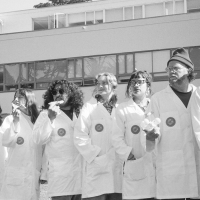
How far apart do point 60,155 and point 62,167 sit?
0.16 meters

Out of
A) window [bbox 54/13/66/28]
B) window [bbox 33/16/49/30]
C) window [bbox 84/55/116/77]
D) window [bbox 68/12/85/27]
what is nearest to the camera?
window [bbox 84/55/116/77]

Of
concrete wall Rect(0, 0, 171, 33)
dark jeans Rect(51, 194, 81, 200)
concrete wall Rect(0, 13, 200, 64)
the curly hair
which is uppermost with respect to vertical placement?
concrete wall Rect(0, 0, 171, 33)

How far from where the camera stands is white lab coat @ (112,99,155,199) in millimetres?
6133

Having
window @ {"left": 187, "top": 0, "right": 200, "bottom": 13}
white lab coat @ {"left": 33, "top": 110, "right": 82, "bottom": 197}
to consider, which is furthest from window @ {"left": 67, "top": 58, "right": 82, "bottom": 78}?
white lab coat @ {"left": 33, "top": 110, "right": 82, "bottom": 197}

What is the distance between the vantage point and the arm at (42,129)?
679cm

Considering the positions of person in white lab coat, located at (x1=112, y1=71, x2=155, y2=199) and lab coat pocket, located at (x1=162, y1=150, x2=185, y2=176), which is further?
person in white lab coat, located at (x1=112, y1=71, x2=155, y2=199)

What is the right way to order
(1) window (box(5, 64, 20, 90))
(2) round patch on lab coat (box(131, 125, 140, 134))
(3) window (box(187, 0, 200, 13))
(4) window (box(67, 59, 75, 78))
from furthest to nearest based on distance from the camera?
(3) window (box(187, 0, 200, 13)) < (1) window (box(5, 64, 20, 90)) < (4) window (box(67, 59, 75, 78)) < (2) round patch on lab coat (box(131, 125, 140, 134))

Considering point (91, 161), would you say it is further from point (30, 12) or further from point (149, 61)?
point (30, 12)

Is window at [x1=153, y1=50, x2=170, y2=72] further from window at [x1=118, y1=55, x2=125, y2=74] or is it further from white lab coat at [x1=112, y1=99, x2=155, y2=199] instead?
white lab coat at [x1=112, y1=99, x2=155, y2=199]

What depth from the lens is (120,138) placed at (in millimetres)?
6238

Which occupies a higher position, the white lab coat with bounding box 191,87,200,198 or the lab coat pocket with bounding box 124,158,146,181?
the white lab coat with bounding box 191,87,200,198

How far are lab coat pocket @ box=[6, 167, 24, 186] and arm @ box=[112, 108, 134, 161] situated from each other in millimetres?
1594

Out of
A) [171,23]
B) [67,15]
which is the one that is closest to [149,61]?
[171,23]

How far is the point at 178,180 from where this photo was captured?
5527mm
